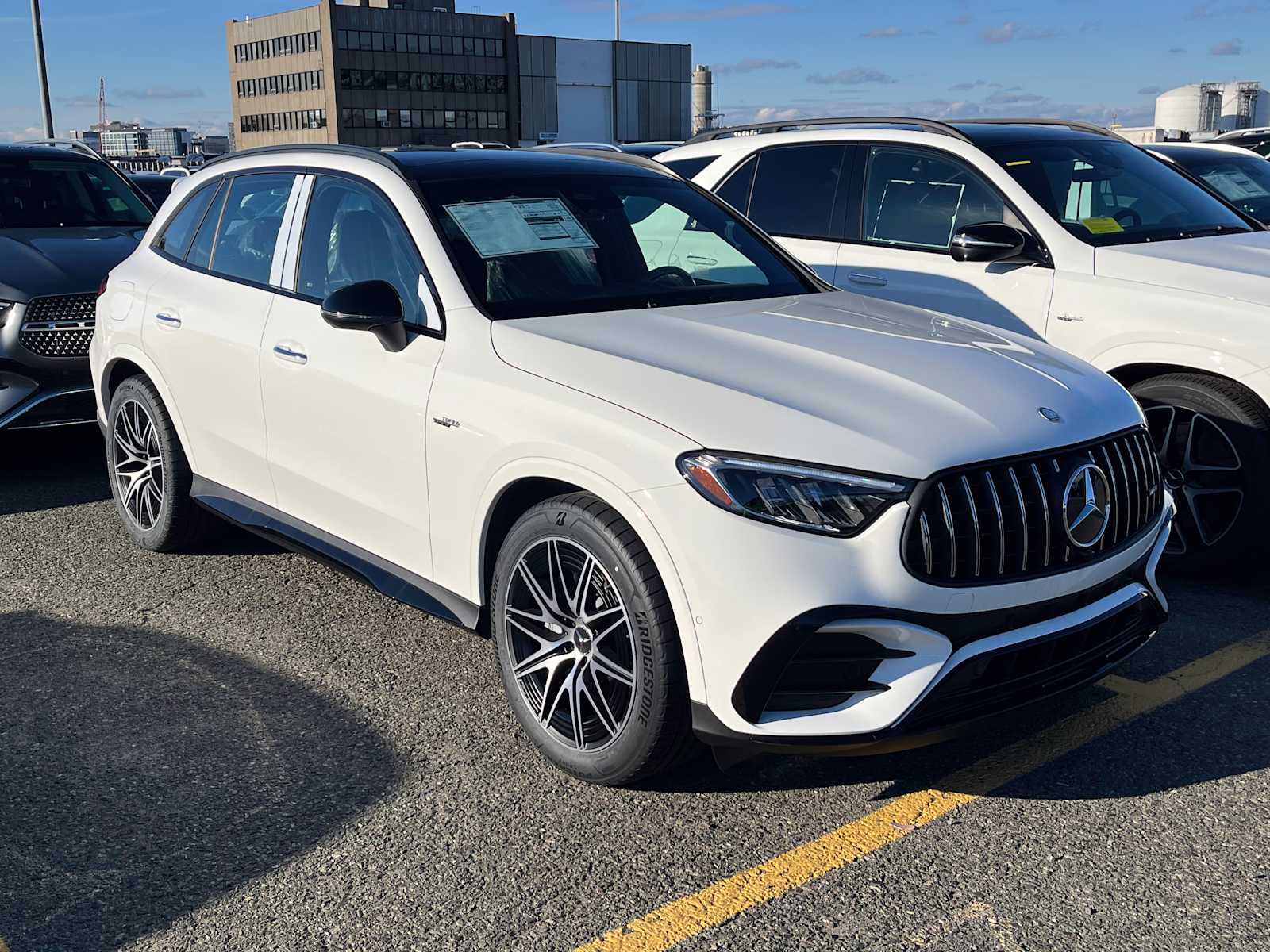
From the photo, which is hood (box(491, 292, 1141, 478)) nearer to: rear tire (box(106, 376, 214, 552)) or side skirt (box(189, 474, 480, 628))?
side skirt (box(189, 474, 480, 628))

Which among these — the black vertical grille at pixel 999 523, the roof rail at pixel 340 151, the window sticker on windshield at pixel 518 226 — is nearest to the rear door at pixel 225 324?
the roof rail at pixel 340 151

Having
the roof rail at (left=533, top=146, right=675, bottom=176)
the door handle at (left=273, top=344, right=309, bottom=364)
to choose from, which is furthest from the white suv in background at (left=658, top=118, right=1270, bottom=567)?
the door handle at (left=273, top=344, right=309, bottom=364)

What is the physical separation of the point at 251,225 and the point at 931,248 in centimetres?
321

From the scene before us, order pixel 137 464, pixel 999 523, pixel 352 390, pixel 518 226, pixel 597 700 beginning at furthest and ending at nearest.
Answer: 1. pixel 137 464
2. pixel 518 226
3. pixel 352 390
4. pixel 597 700
5. pixel 999 523

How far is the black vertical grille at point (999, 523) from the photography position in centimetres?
301

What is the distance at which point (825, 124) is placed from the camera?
6.84 meters

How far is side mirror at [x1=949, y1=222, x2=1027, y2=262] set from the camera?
18.3ft

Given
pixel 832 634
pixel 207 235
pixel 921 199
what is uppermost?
pixel 921 199

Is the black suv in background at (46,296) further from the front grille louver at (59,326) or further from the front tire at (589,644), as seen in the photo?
the front tire at (589,644)

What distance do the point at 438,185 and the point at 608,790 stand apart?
2.12 m

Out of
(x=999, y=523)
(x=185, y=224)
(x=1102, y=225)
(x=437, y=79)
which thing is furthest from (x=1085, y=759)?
(x=437, y=79)

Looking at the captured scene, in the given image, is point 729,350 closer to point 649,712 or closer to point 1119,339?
point 649,712

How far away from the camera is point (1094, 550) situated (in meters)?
3.33

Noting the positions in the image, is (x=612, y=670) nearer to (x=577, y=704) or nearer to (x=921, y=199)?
(x=577, y=704)
